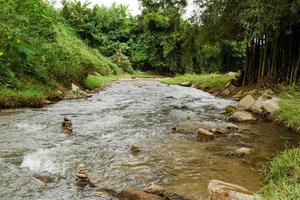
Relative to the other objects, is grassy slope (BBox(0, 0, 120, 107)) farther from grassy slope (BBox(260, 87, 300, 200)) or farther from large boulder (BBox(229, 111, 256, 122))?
grassy slope (BBox(260, 87, 300, 200))

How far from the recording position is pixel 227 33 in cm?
1856

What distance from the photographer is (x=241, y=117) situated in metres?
12.0

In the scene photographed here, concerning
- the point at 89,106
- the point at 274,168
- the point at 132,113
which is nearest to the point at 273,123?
the point at 132,113

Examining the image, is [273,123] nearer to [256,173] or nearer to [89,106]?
[256,173]

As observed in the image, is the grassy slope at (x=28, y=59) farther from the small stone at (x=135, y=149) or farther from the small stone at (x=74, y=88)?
the small stone at (x=135, y=149)

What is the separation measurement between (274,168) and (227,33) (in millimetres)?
13134

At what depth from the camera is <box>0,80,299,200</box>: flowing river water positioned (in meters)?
5.89

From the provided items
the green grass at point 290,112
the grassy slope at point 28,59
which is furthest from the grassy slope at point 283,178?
the grassy slope at point 28,59

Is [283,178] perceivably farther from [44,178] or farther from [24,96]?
[24,96]

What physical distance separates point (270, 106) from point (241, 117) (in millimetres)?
1316

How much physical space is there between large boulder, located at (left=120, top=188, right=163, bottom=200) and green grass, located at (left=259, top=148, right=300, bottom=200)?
4.94 feet

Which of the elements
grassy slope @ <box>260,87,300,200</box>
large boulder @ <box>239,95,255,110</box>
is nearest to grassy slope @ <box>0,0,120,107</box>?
large boulder @ <box>239,95,255,110</box>

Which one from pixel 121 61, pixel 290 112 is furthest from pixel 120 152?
pixel 121 61

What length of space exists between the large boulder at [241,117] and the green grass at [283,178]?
4.93m
